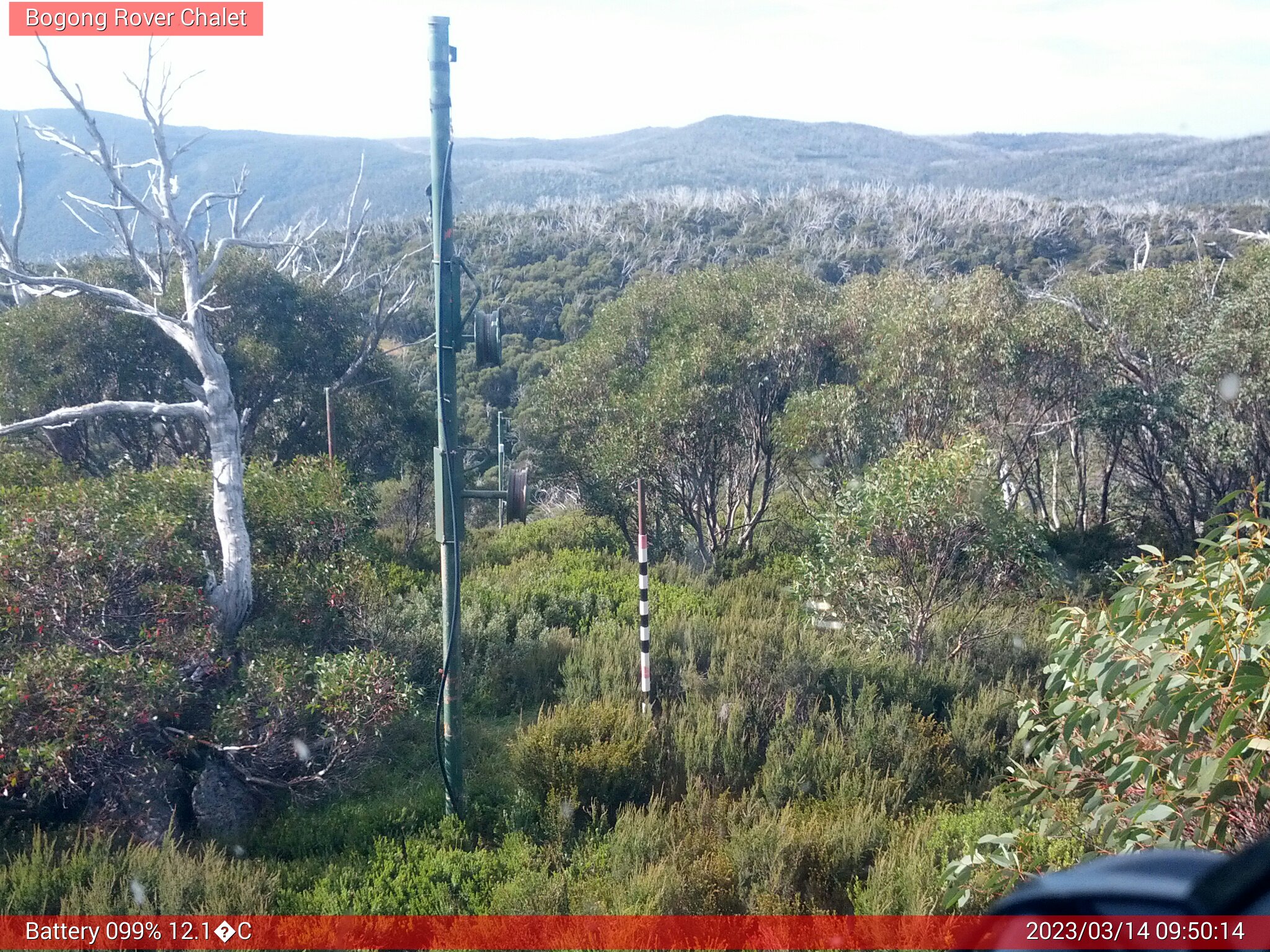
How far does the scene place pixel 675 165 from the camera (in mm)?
92562

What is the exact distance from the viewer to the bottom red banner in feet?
13.7

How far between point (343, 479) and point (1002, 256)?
1359 inches

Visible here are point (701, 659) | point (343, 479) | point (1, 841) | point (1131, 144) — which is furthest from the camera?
point (1131, 144)

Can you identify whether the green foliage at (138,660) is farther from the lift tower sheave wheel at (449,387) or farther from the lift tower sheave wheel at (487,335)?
the lift tower sheave wheel at (487,335)

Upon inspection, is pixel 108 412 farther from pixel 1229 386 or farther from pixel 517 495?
pixel 1229 386

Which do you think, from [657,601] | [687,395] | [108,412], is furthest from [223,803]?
[687,395]

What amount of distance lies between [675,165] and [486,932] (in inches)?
3722

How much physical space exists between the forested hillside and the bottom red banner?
140 mm

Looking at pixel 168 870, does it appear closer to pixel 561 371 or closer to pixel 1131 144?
pixel 561 371

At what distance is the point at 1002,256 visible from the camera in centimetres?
3728

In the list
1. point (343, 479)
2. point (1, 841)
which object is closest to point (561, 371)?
point (343, 479)

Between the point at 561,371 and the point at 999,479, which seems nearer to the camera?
the point at 999,479

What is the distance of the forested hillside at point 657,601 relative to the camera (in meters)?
4.50

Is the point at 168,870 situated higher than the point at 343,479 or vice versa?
the point at 343,479
